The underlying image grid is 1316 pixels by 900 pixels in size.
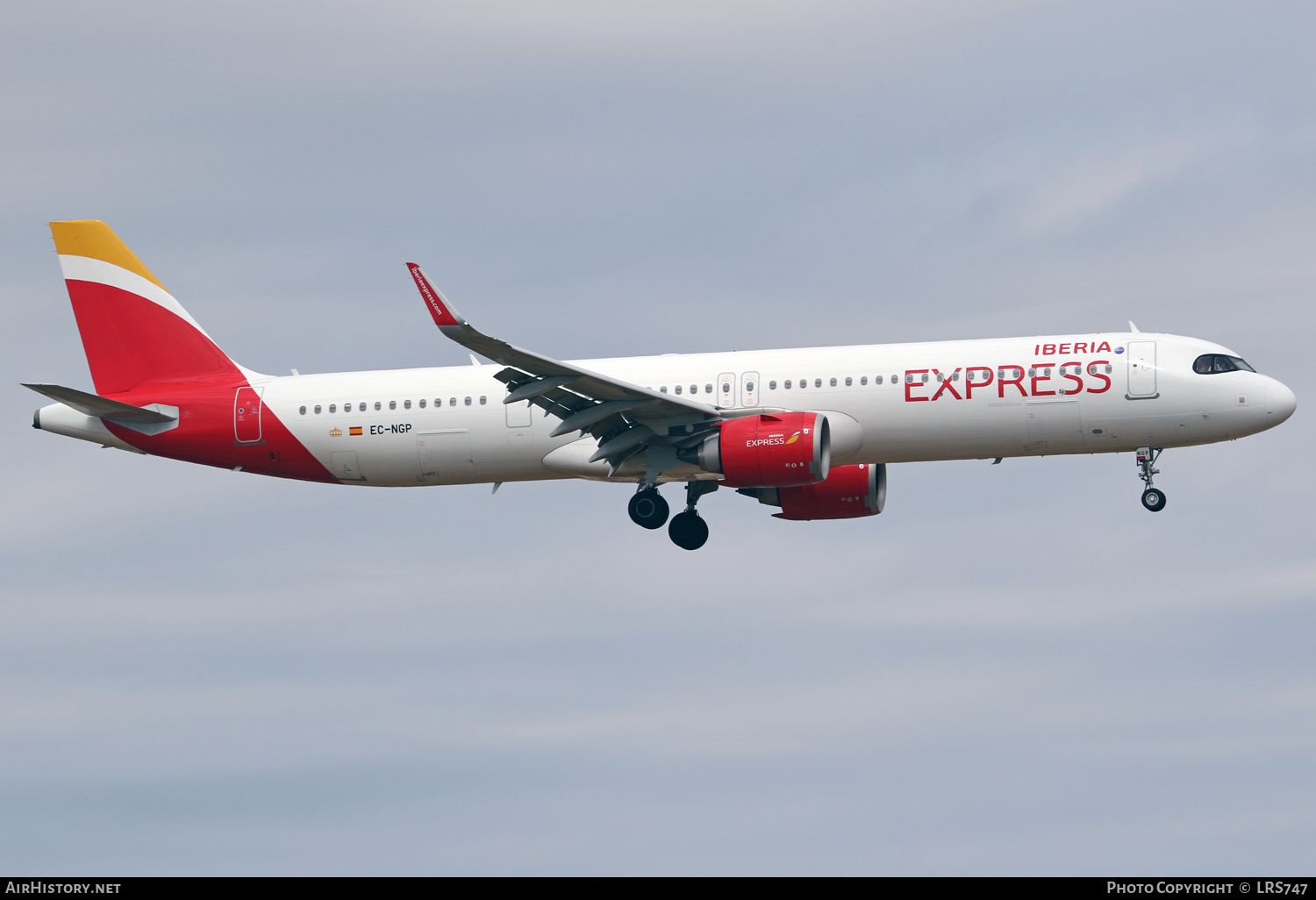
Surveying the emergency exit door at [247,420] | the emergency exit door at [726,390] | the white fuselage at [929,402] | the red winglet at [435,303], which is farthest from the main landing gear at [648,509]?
the emergency exit door at [247,420]

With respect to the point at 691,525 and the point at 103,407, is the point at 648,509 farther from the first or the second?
the point at 103,407

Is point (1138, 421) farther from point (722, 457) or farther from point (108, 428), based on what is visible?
point (108, 428)

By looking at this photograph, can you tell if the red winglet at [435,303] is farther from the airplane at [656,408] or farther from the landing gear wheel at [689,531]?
the landing gear wheel at [689,531]

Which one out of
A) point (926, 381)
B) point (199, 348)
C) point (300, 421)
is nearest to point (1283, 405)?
point (926, 381)

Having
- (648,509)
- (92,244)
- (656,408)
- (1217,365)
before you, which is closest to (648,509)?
(648,509)

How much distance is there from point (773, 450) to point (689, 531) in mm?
6296

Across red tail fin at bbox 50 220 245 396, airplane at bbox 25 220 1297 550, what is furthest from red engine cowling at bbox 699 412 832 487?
red tail fin at bbox 50 220 245 396

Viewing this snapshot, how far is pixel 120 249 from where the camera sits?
43.8m

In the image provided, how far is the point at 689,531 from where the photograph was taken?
41.2m

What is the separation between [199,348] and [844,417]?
61.6 ft

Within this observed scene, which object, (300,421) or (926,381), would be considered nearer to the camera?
(926,381)

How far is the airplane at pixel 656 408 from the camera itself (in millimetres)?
36062

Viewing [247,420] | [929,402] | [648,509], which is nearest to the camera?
[929,402]

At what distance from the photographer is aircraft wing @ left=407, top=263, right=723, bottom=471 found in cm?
3484
